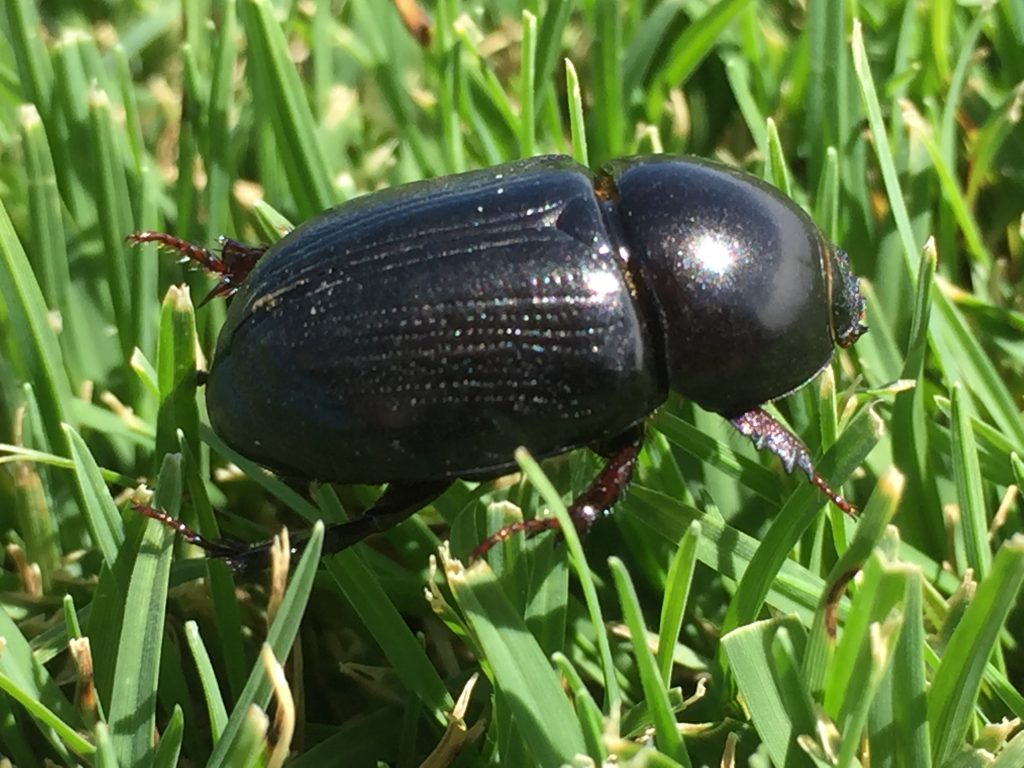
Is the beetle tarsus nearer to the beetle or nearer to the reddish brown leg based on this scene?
the beetle

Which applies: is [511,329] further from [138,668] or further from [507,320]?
[138,668]

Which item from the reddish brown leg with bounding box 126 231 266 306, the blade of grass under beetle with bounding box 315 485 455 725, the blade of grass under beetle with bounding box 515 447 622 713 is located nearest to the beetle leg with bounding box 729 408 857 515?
the blade of grass under beetle with bounding box 515 447 622 713

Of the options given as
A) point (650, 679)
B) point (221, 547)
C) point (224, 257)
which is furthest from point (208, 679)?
point (224, 257)

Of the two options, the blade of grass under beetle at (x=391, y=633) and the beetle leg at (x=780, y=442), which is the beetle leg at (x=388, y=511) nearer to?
the blade of grass under beetle at (x=391, y=633)

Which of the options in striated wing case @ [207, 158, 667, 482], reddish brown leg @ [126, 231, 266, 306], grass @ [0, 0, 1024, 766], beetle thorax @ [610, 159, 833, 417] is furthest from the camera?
reddish brown leg @ [126, 231, 266, 306]

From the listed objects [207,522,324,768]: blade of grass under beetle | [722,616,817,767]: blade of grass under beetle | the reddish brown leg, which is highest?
the reddish brown leg

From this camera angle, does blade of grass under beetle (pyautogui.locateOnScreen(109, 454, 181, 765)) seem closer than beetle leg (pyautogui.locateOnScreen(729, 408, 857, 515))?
Yes

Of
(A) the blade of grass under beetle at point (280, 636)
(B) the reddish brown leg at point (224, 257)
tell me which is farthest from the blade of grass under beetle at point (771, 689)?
(B) the reddish brown leg at point (224, 257)
